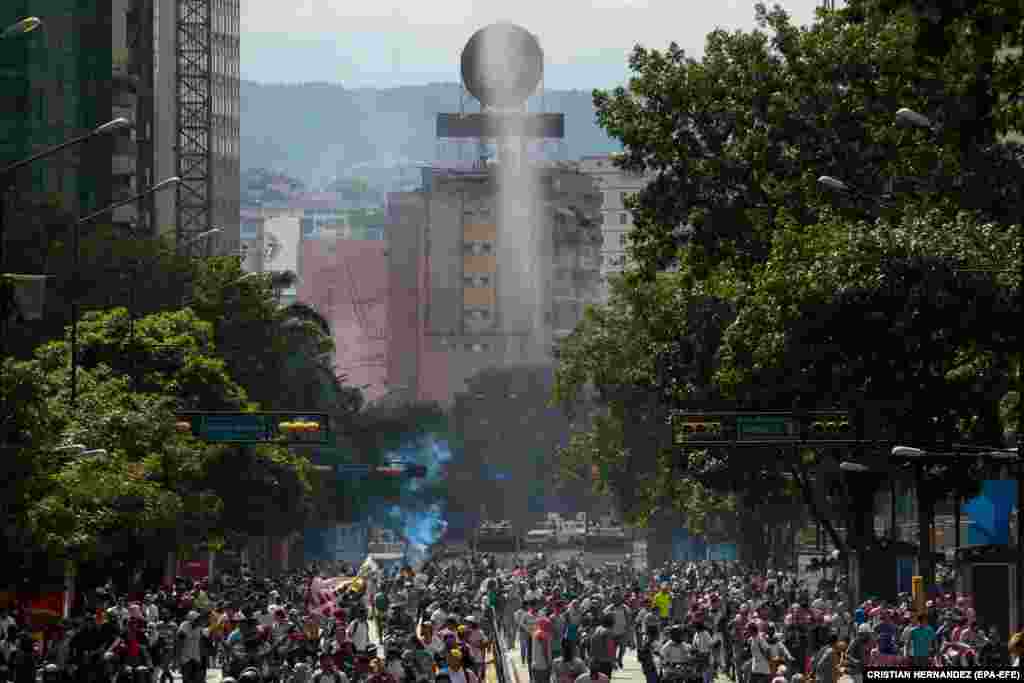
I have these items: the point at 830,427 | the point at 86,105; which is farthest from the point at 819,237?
the point at 86,105

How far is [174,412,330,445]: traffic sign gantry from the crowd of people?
11.9 feet

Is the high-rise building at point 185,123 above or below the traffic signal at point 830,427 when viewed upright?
above

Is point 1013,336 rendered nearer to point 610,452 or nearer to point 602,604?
point 602,604

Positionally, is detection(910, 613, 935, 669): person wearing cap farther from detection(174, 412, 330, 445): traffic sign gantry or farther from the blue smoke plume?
the blue smoke plume

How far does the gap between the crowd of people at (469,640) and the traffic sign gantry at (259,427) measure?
11.9 ft

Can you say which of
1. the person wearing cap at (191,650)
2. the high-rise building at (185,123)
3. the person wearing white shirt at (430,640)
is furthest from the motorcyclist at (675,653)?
the high-rise building at (185,123)

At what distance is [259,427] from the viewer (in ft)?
191

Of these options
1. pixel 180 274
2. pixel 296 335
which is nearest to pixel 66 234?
pixel 180 274

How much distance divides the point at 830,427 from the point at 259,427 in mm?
14759

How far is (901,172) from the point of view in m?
56.0

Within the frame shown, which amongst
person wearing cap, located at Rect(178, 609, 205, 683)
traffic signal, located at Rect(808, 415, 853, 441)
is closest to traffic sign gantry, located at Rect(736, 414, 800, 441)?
traffic signal, located at Rect(808, 415, 853, 441)

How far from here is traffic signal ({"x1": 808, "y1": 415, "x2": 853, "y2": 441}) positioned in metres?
50.0

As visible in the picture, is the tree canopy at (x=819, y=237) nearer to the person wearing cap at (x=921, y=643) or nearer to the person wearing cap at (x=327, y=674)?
the person wearing cap at (x=921, y=643)

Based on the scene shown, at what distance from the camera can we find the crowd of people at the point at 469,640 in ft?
113
